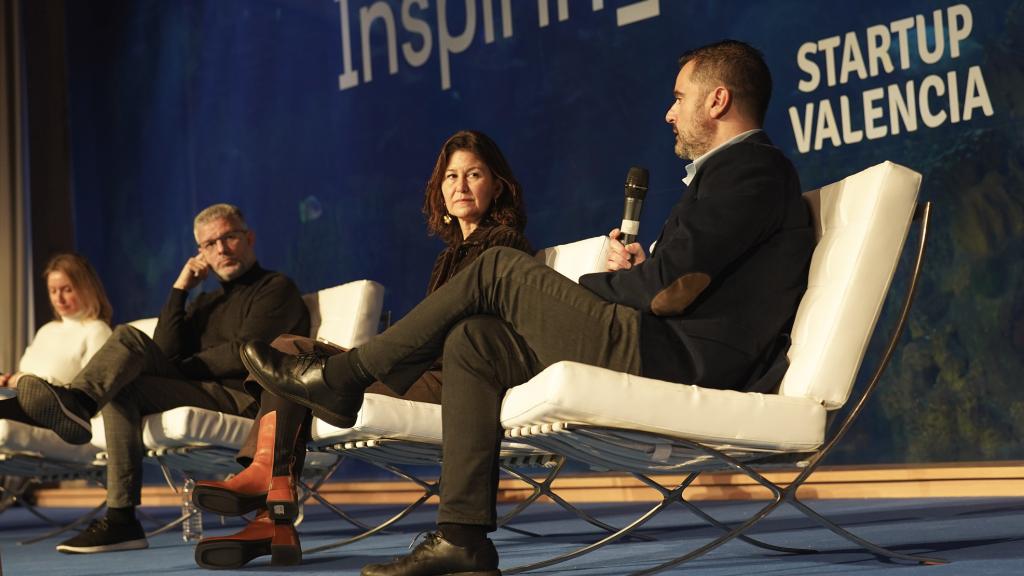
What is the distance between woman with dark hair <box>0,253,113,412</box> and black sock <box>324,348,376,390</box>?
3.02 m

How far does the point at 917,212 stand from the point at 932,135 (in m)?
1.78

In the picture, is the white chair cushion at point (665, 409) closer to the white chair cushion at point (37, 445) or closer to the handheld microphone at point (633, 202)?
the handheld microphone at point (633, 202)

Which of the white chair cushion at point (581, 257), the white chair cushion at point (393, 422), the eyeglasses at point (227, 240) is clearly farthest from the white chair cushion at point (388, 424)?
the eyeglasses at point (227, 240)

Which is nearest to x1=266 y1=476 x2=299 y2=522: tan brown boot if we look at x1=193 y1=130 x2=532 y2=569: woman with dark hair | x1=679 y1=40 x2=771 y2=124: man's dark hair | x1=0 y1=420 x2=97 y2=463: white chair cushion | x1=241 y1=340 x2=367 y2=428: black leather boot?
x1=193 y1=130 x2=532 y2=569: woman with dark hair

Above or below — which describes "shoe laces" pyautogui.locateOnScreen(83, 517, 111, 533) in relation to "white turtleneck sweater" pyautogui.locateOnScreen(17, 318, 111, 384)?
below

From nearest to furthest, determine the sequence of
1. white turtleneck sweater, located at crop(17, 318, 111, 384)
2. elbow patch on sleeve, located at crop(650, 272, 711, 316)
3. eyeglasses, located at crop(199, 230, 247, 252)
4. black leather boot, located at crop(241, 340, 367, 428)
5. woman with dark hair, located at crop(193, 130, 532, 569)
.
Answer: elbow patch on sleeve, located at crop(650, 272, 711, 316)
black leather boot, located at crop(241, 340, 367, 428)
woman with dark hair, located at crop(193, 130, 532, 569)
eyeglasses, located at crop(199, 230, 247, 252)
white turtleneck sweater, located at crop(17, 318, 111, 384)

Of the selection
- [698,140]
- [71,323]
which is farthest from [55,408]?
[698,140]

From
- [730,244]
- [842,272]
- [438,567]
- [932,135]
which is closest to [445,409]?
[438,567]

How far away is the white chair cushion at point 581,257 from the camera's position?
339cm

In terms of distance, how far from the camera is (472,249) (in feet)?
11.4

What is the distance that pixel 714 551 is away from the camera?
9.96ft

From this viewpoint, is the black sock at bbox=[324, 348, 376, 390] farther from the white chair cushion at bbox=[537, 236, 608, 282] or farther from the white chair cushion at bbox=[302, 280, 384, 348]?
the white chair cushion at bbox=[302, 280, 384, 348]

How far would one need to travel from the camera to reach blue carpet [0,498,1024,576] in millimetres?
2582

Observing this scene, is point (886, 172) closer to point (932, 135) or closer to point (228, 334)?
point (932, 135)
